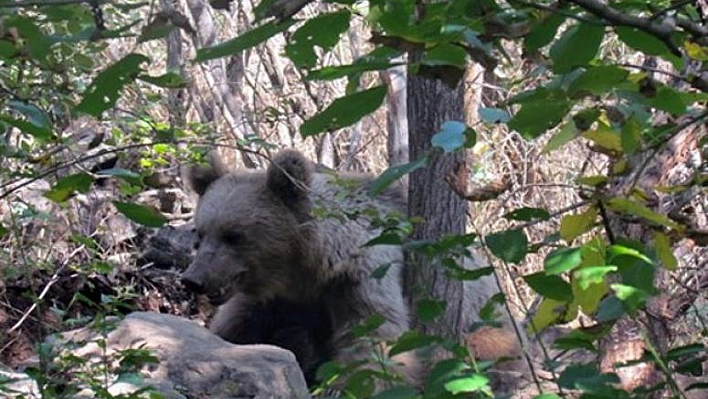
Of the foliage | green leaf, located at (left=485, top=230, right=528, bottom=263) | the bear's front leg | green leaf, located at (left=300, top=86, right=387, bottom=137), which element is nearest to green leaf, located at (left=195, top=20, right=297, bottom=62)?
the foliage

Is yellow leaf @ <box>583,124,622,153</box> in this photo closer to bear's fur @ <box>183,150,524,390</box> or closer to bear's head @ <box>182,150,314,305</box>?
bear's fur @ <box>183,150,524,390</box>

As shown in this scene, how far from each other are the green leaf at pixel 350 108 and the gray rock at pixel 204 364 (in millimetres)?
2696

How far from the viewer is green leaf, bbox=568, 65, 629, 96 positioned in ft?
6.38

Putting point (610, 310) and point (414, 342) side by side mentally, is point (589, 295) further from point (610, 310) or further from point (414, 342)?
point (414, 342)

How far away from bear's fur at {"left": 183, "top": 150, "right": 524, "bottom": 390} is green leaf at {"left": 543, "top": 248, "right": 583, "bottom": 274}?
4.31 m

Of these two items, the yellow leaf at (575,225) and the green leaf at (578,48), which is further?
the yellow leaf at (575,225)

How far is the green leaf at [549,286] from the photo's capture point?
7.61 ft

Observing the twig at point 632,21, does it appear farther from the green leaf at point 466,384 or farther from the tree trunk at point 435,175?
the tree trunk at point 435,175

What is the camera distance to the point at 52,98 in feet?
12.6

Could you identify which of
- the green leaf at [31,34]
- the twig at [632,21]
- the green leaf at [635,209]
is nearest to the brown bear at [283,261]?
the green leaf at [635,209]

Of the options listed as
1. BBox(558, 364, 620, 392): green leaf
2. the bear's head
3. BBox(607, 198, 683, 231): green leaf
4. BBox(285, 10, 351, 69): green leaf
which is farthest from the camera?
the bear's head

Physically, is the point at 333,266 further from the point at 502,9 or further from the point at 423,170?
the point at 502,9

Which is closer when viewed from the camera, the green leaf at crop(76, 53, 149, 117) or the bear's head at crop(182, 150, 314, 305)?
the green leaf at crop(76, 53, 149, 117)

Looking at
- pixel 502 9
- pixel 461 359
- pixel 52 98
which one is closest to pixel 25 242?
pixel 52 98
